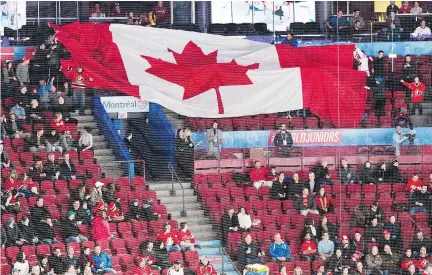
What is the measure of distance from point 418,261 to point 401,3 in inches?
217

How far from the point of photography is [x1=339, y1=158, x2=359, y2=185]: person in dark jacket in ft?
48.4

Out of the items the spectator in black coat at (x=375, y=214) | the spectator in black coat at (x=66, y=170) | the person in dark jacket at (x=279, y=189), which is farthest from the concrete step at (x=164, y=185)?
the spectator in black coat at (x=375, y=214)

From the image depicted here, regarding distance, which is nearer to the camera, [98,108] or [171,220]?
[171,220]

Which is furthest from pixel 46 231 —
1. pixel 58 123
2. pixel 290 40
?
pixel 290 40

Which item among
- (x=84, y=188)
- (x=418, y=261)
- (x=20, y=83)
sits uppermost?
(x=20, y=83)

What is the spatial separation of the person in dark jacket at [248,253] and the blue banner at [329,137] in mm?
2199

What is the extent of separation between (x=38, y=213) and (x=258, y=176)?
2.90 meters

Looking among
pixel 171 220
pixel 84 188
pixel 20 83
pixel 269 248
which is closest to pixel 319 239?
pixel 269 248

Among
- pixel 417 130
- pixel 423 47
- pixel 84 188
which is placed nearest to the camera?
pixel 84 188

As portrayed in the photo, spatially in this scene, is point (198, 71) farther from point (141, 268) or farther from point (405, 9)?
point (405, 9)

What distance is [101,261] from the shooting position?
12.3 metres

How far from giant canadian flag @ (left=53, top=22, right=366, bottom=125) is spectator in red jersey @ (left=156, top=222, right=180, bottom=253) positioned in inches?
45.0

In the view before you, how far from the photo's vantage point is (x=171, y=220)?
44.9ft

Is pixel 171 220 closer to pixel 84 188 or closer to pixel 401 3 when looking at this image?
pixel 84 188
